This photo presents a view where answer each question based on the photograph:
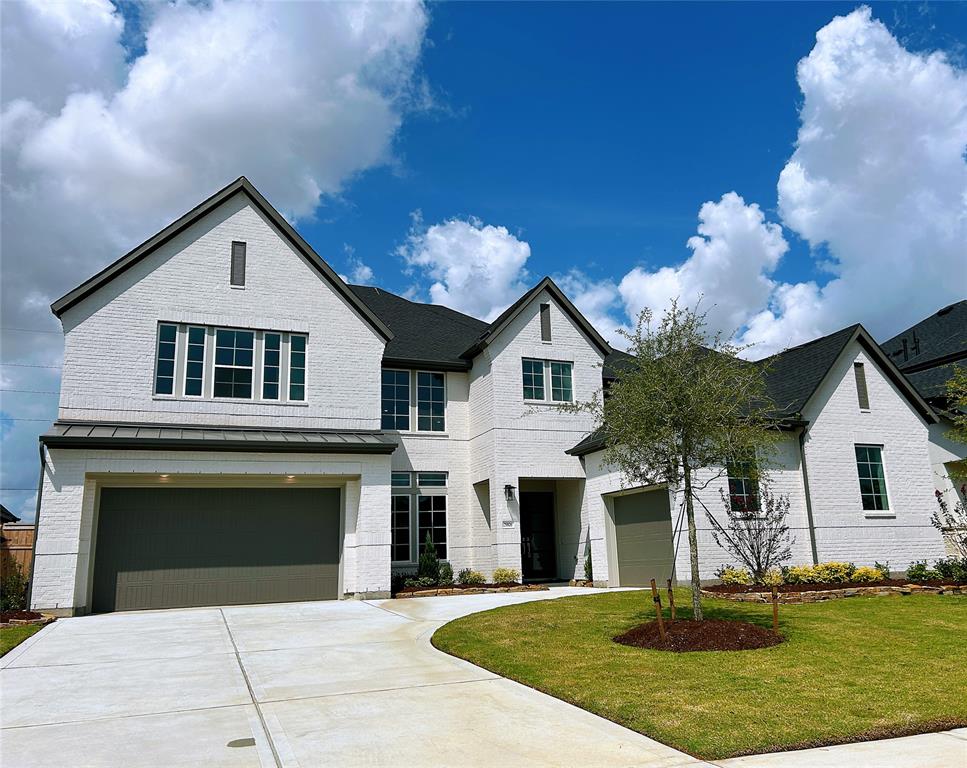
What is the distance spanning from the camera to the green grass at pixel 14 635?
11.2m

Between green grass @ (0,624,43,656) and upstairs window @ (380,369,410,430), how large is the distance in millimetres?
10049

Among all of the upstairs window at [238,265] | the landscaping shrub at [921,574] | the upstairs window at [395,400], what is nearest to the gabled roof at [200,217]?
the upstairs window at [238,265]

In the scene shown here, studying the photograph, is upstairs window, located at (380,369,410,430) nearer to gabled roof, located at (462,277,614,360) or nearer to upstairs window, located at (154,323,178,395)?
gabled roof, located at (462,277,614,360)

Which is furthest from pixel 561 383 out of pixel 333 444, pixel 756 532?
pixel 333 444

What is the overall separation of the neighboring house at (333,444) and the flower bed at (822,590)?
61.7 inches

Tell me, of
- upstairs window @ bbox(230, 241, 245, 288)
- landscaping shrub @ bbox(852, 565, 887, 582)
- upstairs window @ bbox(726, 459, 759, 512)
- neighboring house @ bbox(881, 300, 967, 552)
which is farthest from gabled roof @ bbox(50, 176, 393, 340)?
neighboring house @ bbox(881, 300, 967, 552)

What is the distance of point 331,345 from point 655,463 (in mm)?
10738

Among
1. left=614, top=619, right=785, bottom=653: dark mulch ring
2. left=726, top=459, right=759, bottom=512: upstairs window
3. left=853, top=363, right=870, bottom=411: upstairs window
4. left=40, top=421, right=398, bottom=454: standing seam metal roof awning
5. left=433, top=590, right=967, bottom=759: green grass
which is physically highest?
left=853, top=363, right=870, bottom=411: upstairs window

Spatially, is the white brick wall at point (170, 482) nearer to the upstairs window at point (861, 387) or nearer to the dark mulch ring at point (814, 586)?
the dark mulch ring at point (814, 586)

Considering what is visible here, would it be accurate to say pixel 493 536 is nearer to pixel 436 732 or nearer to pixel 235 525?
pixel 235 525

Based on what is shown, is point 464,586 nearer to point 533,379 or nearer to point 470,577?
point 470,577

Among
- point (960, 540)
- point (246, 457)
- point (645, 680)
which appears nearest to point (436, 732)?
point (645, 680)

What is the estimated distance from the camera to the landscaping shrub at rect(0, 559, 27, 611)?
50.3 feet

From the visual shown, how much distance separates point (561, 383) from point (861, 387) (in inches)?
333
